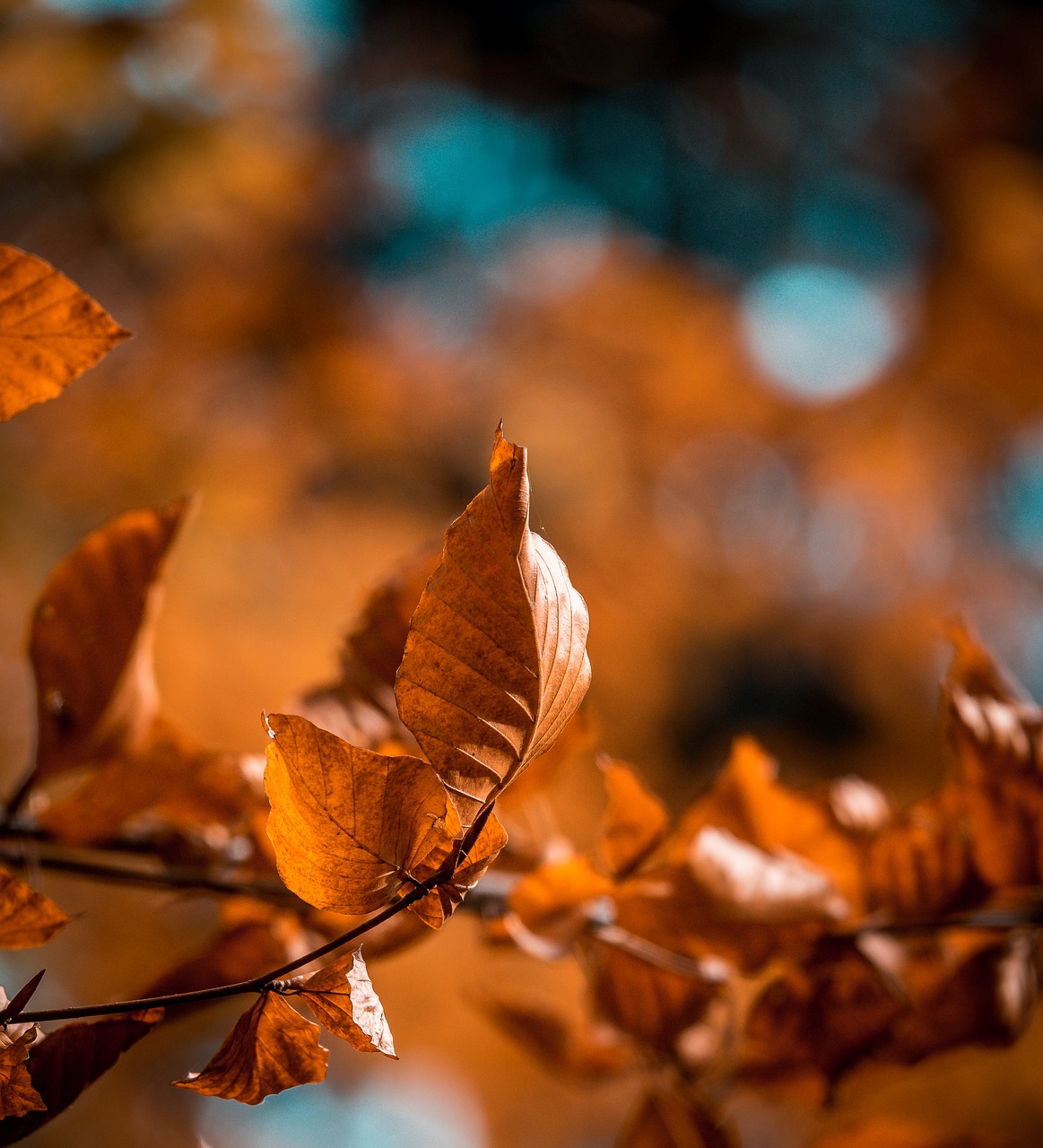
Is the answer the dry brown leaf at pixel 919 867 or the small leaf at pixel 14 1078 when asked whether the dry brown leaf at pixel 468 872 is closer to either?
the small leaf at pixel 14 1078

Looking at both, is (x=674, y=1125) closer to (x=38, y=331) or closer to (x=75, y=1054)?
(x=75, y=1054)

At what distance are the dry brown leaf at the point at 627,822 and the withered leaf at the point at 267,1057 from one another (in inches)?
5.2

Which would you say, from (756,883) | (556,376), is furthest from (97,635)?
(556,376)

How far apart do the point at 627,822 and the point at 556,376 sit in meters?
2.16

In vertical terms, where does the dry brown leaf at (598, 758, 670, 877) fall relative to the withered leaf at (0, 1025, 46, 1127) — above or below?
below

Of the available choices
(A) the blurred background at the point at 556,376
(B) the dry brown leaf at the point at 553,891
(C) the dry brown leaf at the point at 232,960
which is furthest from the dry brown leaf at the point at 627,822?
(A) the blurred background at the point at 556,376

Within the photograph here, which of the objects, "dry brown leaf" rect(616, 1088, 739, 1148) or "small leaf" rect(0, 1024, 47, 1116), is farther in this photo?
"dry brown leaf" rect(616, 1088, 739, 1148)

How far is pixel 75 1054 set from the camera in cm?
21

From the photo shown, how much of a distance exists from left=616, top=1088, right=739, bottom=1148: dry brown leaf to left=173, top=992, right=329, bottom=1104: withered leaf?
0.25 meters

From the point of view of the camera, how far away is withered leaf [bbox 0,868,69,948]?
0.67ft

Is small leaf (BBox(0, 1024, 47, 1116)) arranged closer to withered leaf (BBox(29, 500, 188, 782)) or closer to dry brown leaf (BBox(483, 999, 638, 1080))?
withered leaf (BBox(29, 500, 188, 782))

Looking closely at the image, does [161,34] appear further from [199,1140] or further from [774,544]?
[774,544]

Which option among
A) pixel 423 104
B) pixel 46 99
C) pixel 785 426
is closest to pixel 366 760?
pixel 46 99

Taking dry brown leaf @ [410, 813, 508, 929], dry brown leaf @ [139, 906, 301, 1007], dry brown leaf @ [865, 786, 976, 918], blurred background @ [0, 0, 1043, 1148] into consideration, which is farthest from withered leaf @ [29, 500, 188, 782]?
blurred background @ [0, 0, 1043, 1148]
